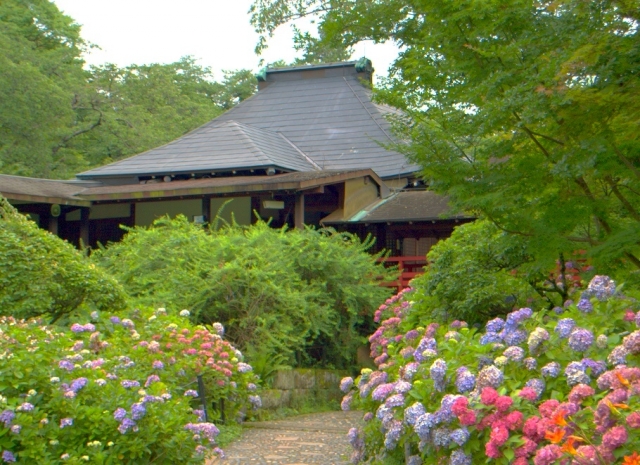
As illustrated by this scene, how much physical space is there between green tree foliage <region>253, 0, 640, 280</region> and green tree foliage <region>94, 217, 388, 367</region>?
3846 millimetres

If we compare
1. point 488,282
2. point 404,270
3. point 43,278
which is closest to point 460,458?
point 488,282

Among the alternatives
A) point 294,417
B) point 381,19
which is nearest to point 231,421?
point 294,417

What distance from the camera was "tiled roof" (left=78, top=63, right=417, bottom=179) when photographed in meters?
19.0

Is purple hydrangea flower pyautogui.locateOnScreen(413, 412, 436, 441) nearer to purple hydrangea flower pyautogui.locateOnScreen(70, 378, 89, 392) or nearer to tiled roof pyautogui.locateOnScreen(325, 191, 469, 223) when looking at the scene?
purple hydrangea flower pyautogui.locateOnScreen(70, 378, 89, 392)

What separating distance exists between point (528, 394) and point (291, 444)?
3687mm

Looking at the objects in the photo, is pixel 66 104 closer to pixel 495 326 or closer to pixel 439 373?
pixel 495 326

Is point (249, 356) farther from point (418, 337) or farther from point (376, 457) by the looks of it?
point (376, 457)

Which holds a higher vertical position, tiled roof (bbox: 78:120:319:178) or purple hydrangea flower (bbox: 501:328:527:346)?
tiled roof (bbox: 78:120:319:178)

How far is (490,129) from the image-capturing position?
21.0 feet

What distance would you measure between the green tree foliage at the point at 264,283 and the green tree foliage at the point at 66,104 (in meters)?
15.4

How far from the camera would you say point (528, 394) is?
4.03 meters

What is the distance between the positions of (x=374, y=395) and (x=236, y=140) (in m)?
15.1

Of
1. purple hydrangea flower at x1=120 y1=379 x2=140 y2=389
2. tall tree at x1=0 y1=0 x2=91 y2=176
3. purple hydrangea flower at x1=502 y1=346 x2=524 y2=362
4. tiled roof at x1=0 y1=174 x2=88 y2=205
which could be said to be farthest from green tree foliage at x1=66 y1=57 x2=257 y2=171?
purple hydrangea flower at x1=502 y1=346 x2=524 y2=362

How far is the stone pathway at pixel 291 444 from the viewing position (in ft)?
21.5
